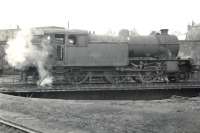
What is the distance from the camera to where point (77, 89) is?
18.0 m

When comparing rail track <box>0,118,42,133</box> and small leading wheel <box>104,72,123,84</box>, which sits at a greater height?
small leading wheel <box>104,72,123,84</box>

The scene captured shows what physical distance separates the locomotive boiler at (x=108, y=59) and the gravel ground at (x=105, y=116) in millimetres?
5278

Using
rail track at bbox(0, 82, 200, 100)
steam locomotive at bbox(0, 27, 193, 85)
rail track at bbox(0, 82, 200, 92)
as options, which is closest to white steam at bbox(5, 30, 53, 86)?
steam locomotive at bbox(0, 27, 193, 85)

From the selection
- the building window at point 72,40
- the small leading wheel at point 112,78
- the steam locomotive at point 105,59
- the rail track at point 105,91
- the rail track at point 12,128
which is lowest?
the rail track at point 105,91

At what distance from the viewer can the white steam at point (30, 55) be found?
19.5m

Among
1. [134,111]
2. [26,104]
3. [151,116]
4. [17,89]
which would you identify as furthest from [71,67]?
[151,116]

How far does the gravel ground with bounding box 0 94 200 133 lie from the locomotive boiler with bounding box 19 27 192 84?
208 inches

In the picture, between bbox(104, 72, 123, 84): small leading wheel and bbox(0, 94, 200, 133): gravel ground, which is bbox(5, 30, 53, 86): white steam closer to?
bbox(104, 72, 123, 84): small leading wheel

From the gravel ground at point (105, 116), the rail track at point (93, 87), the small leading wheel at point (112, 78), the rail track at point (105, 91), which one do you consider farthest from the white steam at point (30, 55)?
the gravel ground at point (105, 116)

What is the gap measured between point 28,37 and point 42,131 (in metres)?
12.0

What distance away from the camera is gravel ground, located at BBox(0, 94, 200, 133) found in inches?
367

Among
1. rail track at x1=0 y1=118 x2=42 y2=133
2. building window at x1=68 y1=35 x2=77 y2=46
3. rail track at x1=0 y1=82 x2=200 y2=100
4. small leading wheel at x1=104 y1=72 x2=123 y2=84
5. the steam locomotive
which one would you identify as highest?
building window at x1=68 y1=35 x2=77 y2=46

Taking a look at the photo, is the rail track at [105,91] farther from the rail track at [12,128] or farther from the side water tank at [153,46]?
the rail track at [12,128]

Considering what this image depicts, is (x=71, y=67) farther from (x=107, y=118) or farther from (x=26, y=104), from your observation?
(x=107, y=118)
